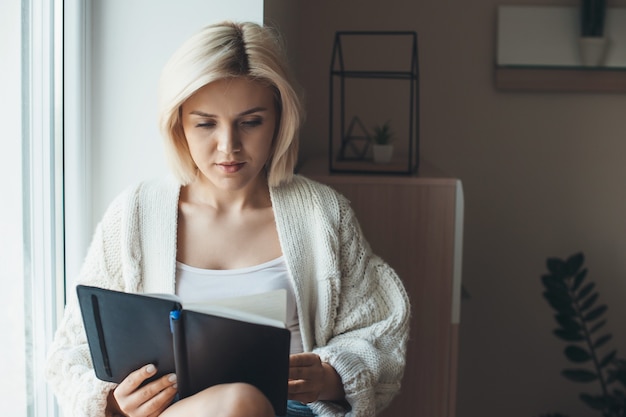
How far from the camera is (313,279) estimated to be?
1.55 meters

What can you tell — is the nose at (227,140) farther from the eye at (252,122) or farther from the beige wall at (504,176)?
the beige wall at (504,176)

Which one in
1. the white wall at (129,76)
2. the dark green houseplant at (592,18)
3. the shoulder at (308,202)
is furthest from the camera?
the dark green houseplant at (592,18)

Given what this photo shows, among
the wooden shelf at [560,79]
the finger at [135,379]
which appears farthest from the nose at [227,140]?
the wooden shelf at [560,79]

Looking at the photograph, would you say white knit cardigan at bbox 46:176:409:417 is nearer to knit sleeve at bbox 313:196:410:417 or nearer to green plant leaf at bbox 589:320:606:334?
knit sleeve at bbox 313:196:410:417

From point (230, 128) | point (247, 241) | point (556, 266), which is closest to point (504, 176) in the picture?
point (556, 266)

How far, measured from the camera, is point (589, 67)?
2420mm

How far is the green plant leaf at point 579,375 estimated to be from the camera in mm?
2422

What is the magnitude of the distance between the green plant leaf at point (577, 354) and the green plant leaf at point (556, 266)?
0.22 metres

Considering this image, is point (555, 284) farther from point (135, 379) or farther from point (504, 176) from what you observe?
point (135, 379)

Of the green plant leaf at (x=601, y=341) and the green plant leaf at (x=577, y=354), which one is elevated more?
the green plant leaf at (x=601, y=341)

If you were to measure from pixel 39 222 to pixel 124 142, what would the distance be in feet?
0.81

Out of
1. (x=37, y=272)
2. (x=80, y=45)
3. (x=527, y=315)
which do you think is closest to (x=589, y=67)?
(x=527, y=315)

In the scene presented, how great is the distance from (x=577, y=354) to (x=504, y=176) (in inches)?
22.3

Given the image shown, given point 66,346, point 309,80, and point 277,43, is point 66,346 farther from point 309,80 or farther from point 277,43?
point 309,80
